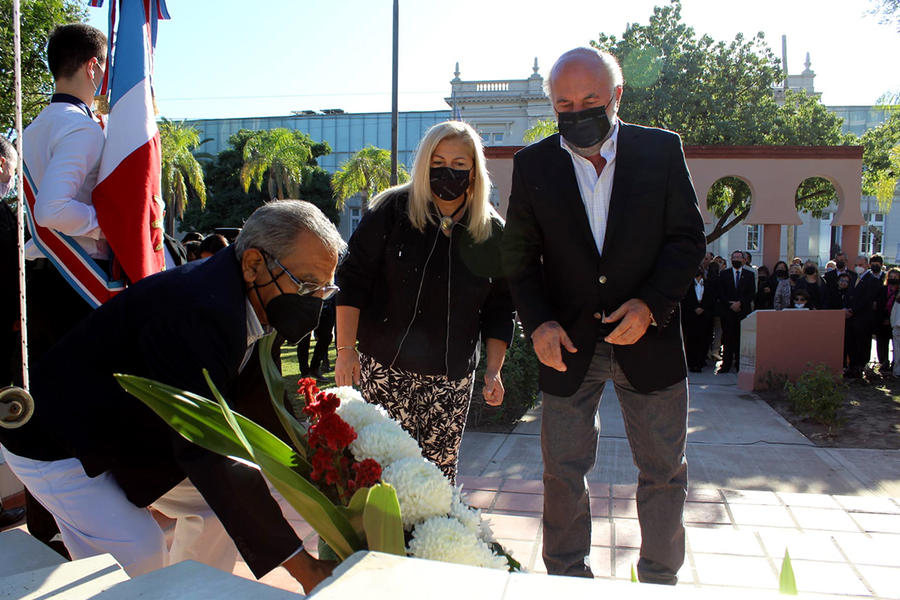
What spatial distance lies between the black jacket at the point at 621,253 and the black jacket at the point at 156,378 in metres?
1.11

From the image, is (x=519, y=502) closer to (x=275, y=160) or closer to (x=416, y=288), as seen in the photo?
(x=416, y=288)

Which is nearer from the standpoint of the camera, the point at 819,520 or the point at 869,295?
the point at 819,520

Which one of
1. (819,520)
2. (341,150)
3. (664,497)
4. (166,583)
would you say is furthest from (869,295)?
(341,150)

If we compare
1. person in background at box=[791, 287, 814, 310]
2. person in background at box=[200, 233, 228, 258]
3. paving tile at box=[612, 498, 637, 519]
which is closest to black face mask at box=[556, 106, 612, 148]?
paving tile at box=[612, 498, 637, 519]

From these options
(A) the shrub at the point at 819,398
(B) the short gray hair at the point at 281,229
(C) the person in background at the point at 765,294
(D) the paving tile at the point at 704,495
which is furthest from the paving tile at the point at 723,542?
(C) the person in background at the point at 765,294

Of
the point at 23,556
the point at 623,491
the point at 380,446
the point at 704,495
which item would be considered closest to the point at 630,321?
the point at 380,446

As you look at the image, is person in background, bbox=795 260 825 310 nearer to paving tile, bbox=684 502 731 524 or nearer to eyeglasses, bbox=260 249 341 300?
paving tile, bbox=684 502 731 524

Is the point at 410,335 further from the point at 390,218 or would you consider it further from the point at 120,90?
the point at 120,90

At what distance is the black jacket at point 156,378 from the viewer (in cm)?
169

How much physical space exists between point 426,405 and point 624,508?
168cm

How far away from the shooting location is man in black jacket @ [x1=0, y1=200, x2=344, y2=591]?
6.07 ft

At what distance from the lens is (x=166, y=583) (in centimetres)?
125

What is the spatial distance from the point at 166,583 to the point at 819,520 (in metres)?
3.64

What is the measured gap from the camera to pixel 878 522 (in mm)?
3777
